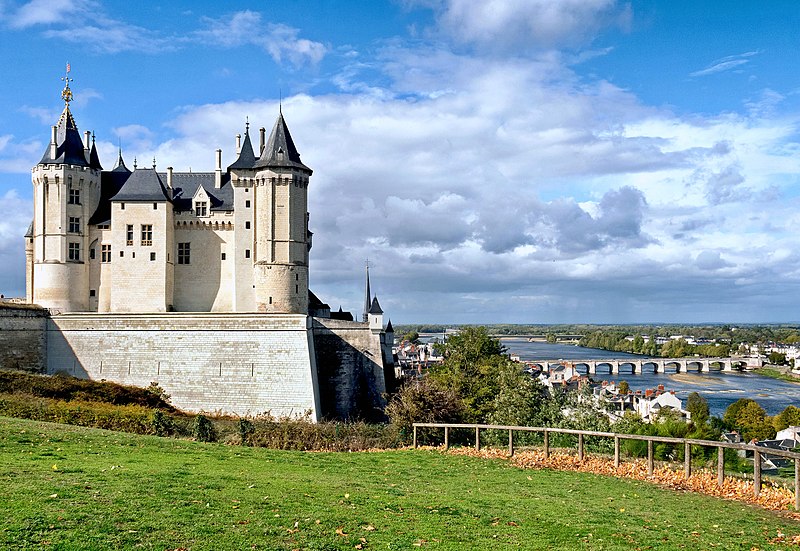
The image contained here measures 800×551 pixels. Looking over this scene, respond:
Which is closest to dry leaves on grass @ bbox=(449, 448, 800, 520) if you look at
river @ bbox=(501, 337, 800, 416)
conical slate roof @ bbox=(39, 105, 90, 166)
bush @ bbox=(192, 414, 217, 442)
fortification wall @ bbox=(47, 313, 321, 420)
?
bush @ bbox=(192, 414, 217, 442)

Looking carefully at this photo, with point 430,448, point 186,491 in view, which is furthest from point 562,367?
point 186,491

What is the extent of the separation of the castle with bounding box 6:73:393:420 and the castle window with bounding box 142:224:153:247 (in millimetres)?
67

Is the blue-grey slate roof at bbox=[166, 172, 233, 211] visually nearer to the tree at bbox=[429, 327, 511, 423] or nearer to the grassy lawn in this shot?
the tree at bbox=[429, 327, 511, 423]

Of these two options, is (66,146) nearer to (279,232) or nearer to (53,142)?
(53,142)

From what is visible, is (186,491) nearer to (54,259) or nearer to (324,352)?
(324,352)

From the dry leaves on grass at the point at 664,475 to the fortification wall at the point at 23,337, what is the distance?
24934mm

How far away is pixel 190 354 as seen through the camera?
3444 cm

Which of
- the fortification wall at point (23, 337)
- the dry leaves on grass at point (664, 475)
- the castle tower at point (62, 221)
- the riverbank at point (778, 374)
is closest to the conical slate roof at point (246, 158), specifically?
the castle tower at point (62, 221)

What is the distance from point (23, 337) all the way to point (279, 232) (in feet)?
44.8

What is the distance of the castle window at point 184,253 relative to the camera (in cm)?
4112

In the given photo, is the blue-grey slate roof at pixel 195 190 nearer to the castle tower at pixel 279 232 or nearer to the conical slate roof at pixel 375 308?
the castle tower at pixel 279 232

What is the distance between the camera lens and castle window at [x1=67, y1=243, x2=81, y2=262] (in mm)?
39469

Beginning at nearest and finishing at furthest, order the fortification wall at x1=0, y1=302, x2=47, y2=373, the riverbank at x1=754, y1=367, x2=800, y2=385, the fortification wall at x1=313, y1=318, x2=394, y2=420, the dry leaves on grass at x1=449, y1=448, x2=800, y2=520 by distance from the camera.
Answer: the dry leaves on grass at x1=449, y1=448, x2=800, y2=520 < the fortification wall at x1=0, y1=302, x2=47, y2=373 < the fortification wall at x1=313, y1=318, x2=394, y2=420 < the riverbank at x1=754, y1=367, x2=800, y2=385

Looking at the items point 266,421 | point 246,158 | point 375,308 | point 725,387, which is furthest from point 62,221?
point 725,387
